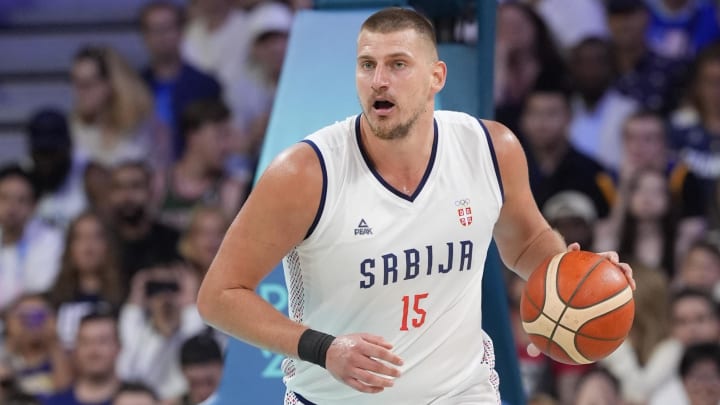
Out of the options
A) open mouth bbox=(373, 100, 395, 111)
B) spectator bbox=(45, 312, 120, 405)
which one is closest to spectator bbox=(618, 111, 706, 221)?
spectator bbox=(45, 312, 120, 405)

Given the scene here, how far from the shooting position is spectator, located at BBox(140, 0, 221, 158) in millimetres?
8352

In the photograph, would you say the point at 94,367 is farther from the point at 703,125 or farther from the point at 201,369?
the point at 703,125

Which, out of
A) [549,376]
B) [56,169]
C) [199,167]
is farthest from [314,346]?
[56,169]

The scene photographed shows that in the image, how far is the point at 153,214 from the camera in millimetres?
7996

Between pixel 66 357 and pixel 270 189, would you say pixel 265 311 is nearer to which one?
pixel 270 189

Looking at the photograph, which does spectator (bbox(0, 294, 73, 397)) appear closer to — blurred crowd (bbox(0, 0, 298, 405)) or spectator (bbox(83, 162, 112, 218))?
blurred crowd (bbox(0, 0, 298, 405))

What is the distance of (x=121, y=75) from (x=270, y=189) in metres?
4.82

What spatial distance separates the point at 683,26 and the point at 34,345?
4.48 m

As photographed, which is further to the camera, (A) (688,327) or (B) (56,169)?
(B) (56,169)

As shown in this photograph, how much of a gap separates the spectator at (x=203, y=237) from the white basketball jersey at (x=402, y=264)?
343 cm

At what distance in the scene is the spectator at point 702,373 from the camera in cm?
653

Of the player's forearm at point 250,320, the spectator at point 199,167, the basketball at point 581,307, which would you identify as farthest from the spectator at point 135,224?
the basketball at point 581,307

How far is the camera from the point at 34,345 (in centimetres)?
752

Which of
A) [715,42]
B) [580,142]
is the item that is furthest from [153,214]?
[715,42]
